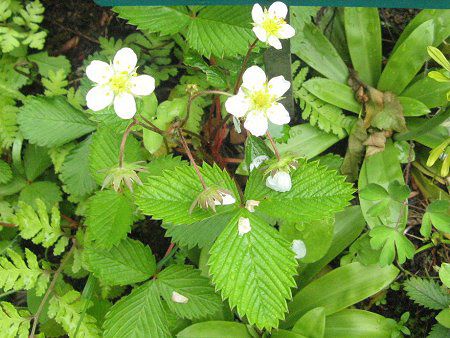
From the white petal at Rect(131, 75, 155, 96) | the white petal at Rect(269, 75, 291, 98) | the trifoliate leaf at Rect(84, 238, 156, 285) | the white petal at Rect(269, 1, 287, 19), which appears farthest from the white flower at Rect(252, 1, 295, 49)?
the trifoliate leaf at Rect(84, 238, 156, 285)

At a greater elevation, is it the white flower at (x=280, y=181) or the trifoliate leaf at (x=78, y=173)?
the white flower at (x=280, y=181)

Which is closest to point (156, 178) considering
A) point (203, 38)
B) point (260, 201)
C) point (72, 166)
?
point (260, 201)

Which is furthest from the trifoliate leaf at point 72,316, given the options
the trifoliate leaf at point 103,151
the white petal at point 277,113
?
the white petal at point 277,113

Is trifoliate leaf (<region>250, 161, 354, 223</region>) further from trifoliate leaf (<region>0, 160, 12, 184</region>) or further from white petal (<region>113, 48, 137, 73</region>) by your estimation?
trifoliate leaf (<region>0, 160, 12, 184</region>)

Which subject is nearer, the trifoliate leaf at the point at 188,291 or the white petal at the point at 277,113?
the white petal at the point at 277,113

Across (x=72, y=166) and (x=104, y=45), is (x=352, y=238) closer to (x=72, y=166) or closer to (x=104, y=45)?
(x=72, y=166)

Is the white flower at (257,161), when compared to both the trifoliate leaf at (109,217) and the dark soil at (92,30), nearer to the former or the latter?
the trifoliate leaf at (109,217)

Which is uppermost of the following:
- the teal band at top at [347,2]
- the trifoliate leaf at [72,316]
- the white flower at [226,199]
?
the teal band at top at [347,2]
